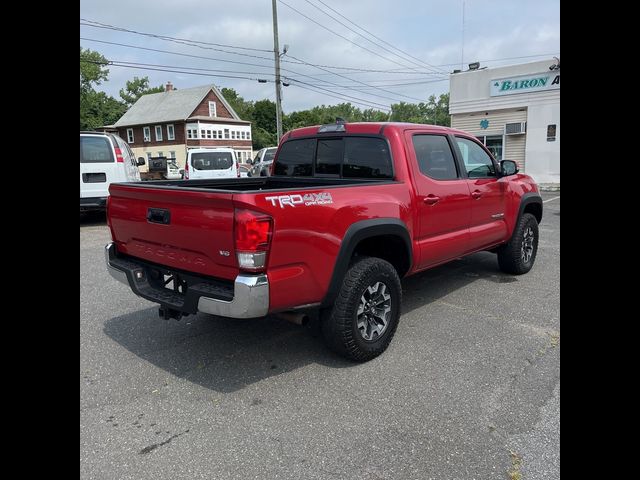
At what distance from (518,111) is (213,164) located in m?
14.2

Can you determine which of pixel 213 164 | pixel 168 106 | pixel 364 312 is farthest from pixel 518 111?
pixel 168 106

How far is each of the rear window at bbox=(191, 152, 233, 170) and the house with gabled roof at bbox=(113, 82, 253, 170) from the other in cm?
3606

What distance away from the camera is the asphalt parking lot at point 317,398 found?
254cm

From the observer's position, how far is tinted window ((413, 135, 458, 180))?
4391 millimetres

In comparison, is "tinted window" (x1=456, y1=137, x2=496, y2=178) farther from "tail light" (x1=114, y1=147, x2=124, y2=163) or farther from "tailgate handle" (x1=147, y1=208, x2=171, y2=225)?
"tail light" (x1=114, y1=147, x2=124, y2=163)

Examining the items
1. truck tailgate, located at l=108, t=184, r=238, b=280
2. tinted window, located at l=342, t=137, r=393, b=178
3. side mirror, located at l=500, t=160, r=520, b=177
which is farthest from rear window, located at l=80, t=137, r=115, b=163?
side mirror, located at l=500, t=160, r=520, b=177

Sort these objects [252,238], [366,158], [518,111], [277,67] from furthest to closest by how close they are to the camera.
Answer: [277,67], [518,111], [366,158], [252,238]

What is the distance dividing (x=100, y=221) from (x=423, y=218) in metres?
10.4

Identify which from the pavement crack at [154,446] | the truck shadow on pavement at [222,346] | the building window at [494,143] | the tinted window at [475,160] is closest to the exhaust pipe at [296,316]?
the truck shadow on pavement at [222,346]

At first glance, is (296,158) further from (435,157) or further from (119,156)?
(119,156)

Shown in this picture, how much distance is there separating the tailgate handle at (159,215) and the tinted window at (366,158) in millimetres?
1918

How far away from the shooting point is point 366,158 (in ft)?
14.4

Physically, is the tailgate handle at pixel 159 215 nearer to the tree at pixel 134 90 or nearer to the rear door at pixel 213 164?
the rear door at pixel 213 164
